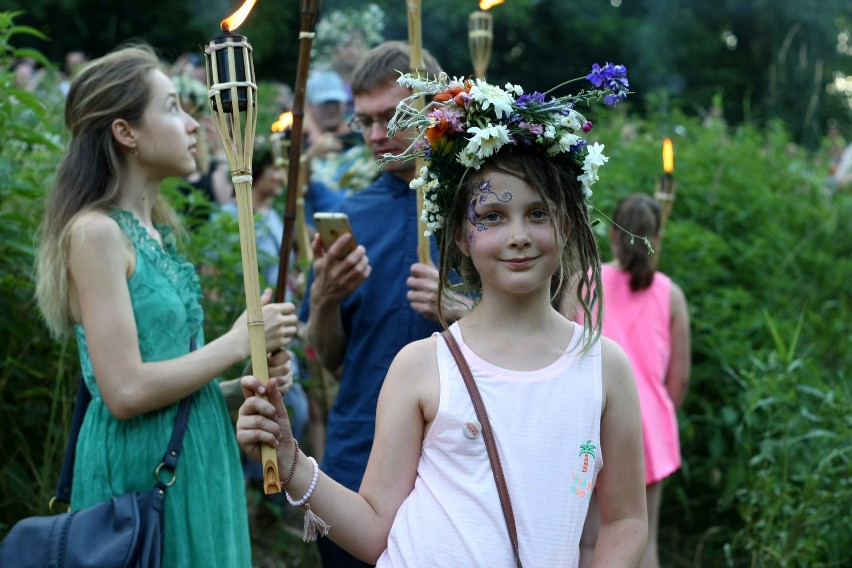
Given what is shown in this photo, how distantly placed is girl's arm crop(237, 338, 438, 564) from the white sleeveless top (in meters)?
0.03

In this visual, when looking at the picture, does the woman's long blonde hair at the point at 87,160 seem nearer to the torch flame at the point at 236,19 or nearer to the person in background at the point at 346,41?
the torch flame at the point at 236,19

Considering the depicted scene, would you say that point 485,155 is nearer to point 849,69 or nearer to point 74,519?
point 74,519

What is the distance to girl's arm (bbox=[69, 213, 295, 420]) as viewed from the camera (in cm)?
287

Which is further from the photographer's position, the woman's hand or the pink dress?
the pink dress

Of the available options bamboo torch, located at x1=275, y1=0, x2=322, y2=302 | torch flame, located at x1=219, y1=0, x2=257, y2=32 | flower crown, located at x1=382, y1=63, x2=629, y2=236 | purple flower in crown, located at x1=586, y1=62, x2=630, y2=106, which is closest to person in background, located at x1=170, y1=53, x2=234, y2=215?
bamboo torch, located at x1=275, y1=0, x2=322, y2=302

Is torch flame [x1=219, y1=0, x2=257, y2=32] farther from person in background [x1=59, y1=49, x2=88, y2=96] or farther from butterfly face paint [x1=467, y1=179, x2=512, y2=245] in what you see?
person in background [x1=59, y1=49, x2=88, y2=96]

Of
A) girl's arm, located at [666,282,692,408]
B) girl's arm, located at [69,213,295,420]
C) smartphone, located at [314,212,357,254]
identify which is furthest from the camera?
girl's arm, located at [666,282,692,408]

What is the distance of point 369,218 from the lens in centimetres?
357

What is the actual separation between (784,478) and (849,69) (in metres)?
16.2

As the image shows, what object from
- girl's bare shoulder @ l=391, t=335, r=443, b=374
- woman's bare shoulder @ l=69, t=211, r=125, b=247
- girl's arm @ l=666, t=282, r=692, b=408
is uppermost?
woman's bare shoulder @ l=69, t=211, r=125, b=247

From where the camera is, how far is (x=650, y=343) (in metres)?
5.15

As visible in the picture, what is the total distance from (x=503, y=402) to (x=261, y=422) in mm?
494

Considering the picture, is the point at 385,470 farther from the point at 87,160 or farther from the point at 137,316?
the point at 87,160

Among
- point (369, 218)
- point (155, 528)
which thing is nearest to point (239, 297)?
point (369, 218)
